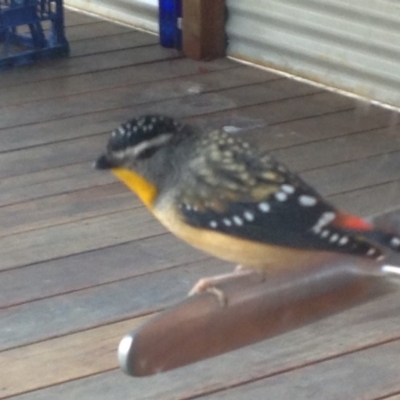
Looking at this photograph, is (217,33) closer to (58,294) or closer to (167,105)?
(167,105)

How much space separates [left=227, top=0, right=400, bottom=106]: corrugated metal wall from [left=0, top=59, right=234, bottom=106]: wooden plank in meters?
0.13

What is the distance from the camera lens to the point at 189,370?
1.91 m

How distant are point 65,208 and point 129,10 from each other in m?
1.59

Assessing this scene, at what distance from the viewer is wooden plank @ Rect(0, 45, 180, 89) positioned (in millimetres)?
3434

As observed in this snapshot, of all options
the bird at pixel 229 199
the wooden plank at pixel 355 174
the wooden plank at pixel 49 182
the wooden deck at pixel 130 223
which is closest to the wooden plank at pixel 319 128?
the wooden deck at pixel 130 223

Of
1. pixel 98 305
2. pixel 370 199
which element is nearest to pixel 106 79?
pixel 370 199

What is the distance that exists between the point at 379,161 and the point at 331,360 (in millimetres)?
922

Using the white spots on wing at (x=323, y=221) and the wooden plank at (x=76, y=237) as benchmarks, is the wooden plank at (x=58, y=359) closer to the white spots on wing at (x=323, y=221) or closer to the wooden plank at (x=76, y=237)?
the wooden plank at (x=76, y=237)

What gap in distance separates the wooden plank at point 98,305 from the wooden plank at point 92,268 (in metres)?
0.02

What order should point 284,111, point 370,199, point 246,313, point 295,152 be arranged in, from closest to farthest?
point 246,313 < point 370,199 < point 295,152 < point 284,111

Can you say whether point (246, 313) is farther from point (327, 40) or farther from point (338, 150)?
point (327, 40)

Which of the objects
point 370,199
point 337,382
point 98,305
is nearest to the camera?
point 337,382

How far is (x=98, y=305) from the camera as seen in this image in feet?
6.88

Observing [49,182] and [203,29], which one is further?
[203,29]
